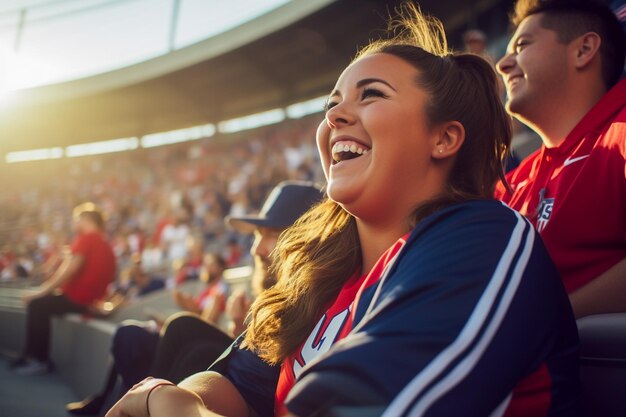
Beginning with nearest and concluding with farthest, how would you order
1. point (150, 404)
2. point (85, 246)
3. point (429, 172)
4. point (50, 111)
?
point (150, 404) → point (429, 172) → point (85, 246) → point (50, 111)

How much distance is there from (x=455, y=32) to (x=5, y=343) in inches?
389

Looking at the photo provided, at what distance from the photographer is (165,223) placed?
1104 cm

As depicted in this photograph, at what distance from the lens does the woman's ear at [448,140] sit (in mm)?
1328

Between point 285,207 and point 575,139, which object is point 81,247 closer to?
point 285,207

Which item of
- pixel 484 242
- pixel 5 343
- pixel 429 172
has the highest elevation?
pixel 429 172

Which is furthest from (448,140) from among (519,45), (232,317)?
(232,317)

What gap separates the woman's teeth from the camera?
52.7 inches

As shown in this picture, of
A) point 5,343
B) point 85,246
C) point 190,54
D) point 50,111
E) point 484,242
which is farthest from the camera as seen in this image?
point 50,111

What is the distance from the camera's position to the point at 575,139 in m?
1.86

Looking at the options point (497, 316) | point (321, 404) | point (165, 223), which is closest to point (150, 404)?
point (321, 404)

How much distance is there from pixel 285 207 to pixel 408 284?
1979 mm

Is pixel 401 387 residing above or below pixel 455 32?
below

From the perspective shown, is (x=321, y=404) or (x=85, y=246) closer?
(x=321, y=404)

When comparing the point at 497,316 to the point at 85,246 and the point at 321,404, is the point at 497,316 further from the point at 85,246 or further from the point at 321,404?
the point at 85,246
